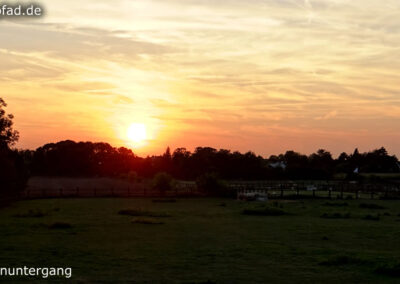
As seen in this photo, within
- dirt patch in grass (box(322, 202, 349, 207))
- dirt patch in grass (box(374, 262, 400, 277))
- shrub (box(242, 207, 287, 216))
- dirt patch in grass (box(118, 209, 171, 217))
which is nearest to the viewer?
dirt patch in grass (box(374, 262, 400, 277))

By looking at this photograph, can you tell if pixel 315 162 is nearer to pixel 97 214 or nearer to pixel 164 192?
pixel 164 192

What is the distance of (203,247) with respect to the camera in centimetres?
2600

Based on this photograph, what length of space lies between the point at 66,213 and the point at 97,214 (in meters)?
2.60

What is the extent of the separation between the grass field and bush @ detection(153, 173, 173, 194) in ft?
90.9

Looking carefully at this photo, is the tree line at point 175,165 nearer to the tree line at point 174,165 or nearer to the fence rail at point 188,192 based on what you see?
the tree line at point 174,165

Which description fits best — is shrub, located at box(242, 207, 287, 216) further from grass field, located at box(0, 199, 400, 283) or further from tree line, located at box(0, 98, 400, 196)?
tree line, located at box(0, 98, 400, 196)

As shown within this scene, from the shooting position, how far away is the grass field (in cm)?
1956

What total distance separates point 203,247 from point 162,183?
4535 centimetres

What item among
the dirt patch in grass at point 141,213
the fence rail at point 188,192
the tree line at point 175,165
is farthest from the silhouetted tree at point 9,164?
the tree line at point 175,165

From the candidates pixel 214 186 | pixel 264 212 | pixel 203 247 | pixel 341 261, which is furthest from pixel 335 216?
pixel 214 186

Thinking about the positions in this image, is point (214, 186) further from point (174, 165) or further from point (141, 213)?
point (174, 165)

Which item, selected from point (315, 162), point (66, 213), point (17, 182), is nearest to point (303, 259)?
point (66, 213)

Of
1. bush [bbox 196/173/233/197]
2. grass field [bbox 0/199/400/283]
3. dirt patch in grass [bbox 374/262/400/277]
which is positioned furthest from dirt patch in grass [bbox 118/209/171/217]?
bush [bbox 196/173/233/197]

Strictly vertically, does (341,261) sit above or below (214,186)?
below
